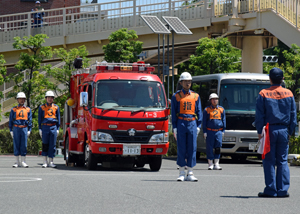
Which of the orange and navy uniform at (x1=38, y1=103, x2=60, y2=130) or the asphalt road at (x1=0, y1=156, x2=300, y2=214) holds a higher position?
the orange and navy uniform at (x1=38, y1=103, x2=60, y2=130)

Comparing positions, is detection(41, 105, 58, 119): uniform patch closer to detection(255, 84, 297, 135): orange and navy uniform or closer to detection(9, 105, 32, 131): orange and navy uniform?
detection(9, 105, 32, 131): orange and navy uniform

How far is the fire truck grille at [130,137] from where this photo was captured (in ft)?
47.4

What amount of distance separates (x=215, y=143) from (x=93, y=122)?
361 cm

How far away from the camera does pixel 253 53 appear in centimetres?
3019

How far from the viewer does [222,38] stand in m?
28.4

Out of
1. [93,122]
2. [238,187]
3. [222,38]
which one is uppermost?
[222,38]

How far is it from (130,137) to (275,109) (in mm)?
5727

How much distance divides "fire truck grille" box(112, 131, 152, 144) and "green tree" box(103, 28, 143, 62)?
45.5 ft

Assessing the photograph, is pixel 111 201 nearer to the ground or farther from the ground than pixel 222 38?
nearer to the ground

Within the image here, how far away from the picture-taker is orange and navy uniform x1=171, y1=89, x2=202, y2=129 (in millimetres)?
11898

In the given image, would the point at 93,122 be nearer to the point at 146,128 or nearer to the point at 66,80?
the point at 146,128

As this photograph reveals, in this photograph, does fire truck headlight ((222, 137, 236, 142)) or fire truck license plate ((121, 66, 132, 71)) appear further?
fire truck headlight ((222, 137, 236, 142))

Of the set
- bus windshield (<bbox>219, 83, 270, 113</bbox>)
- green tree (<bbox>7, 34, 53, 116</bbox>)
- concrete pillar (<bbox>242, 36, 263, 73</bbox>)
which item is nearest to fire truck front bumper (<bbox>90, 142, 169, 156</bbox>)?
bus windshield (<bbox>219, 83, 270, 113</bbox>)

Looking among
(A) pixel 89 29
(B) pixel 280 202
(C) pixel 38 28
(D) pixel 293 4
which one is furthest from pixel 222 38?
(B) pixel 280 202
